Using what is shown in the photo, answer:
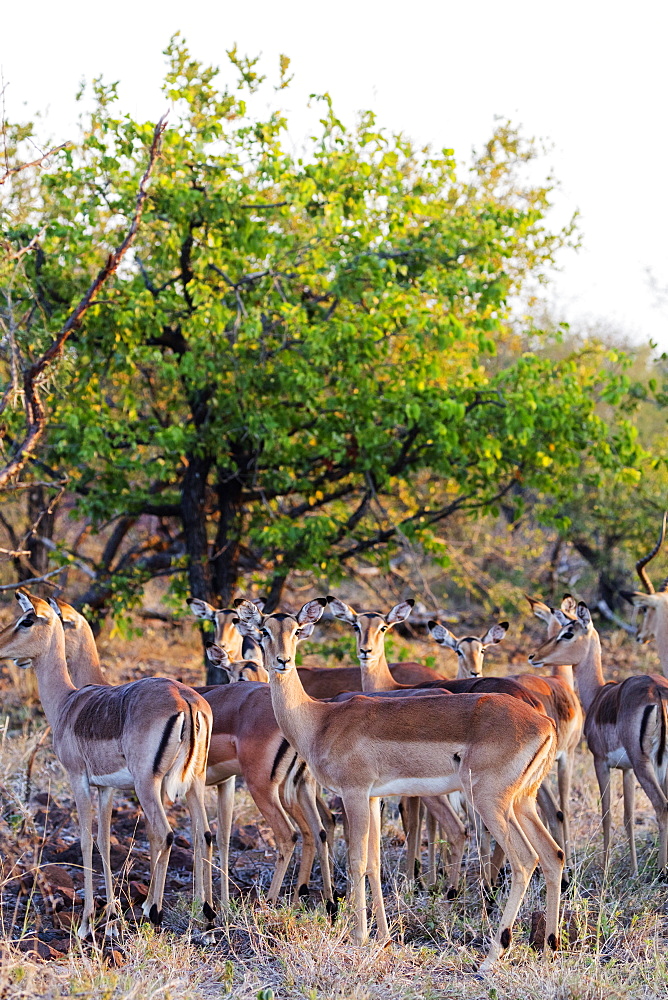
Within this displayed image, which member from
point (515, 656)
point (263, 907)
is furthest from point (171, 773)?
point (515, 656)

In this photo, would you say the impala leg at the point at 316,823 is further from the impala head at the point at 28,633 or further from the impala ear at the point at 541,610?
the impala ear at the point at 541,610

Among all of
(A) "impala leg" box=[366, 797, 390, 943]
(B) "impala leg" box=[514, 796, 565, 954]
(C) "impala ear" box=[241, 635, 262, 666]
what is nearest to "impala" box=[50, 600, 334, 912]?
(A) "impala leg" box=[366, 797, 390, 943]

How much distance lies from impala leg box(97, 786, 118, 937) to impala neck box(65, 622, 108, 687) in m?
1.06

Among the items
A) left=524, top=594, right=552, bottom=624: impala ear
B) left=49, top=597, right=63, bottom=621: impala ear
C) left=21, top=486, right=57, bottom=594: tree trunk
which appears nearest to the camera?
left=49, top=597, right=63, bottom=621: impala ear

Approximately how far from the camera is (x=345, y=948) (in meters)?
4.92

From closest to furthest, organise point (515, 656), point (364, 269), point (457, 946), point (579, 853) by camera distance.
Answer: point (457, 946)
point (579, 853)
point (364, 269)
point (515, 656)

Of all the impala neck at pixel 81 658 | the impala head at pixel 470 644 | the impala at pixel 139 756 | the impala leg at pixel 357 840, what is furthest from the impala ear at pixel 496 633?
the impala neck at pixel 81 658

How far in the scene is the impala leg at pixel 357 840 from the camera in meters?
5.30

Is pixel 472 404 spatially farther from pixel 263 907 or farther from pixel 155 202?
pixel 263 907

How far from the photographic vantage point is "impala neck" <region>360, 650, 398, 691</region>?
7.04 metres

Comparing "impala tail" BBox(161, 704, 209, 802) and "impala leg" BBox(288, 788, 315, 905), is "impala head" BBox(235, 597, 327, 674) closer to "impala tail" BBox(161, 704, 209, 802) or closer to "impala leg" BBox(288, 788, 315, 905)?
"impala tail" BBox(161, 704, 209, 802)

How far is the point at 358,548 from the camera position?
9.61 meters

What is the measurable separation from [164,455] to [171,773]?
413cm

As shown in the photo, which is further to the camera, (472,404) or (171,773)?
(472,404)
